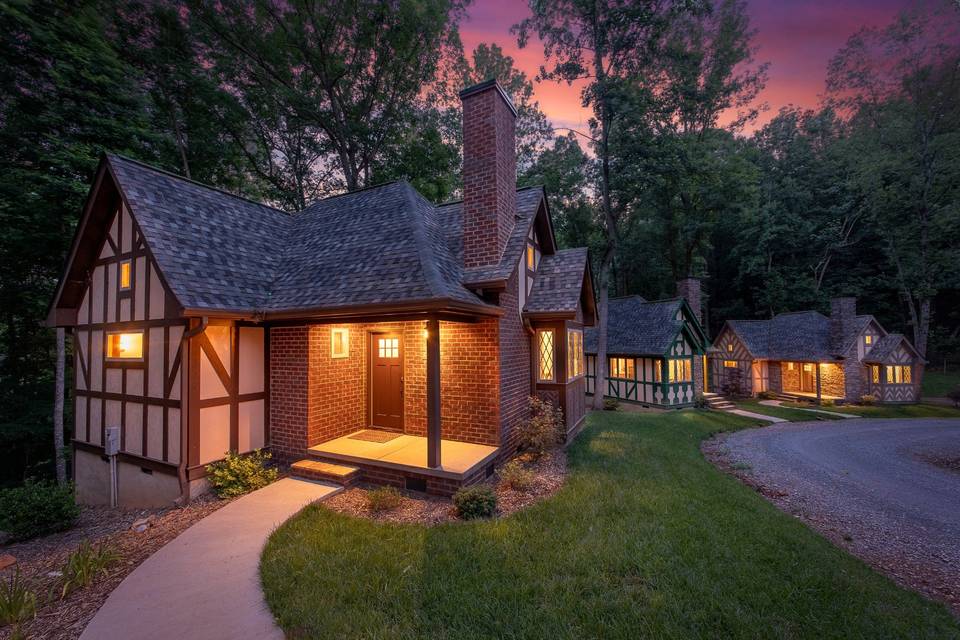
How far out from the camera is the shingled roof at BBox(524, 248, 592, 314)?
9219 millimetres

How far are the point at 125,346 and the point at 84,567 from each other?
5.50 m

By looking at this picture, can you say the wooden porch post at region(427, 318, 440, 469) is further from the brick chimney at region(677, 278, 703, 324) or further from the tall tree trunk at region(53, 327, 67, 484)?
the brick chimney at region(677, 278, 703, 324)

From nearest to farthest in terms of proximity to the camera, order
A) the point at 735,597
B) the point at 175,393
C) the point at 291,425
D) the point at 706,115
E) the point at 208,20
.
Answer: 1. the point at 735,597
2. the point at 175,393
3. the point at 291,425
4. the point at 208,20
5. the point at 706,115

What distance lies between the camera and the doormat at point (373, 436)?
8383 mm

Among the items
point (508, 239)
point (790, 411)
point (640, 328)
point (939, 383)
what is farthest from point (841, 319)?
point (508, 239)

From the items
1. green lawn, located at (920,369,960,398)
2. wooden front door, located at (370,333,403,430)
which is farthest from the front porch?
green lawn, located at (920,369,960,398)

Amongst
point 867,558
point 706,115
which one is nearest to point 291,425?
point 867,558

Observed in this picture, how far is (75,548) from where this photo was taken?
215 inches

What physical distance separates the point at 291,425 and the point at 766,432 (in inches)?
671

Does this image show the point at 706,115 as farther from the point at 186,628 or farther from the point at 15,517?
the point at 15,517

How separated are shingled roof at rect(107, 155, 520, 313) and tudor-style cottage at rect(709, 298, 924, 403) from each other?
22.8m

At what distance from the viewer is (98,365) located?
846cm

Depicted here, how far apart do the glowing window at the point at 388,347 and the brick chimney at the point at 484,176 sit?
2770mm

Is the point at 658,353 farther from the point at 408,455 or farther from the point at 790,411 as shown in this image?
the point at 408,455
